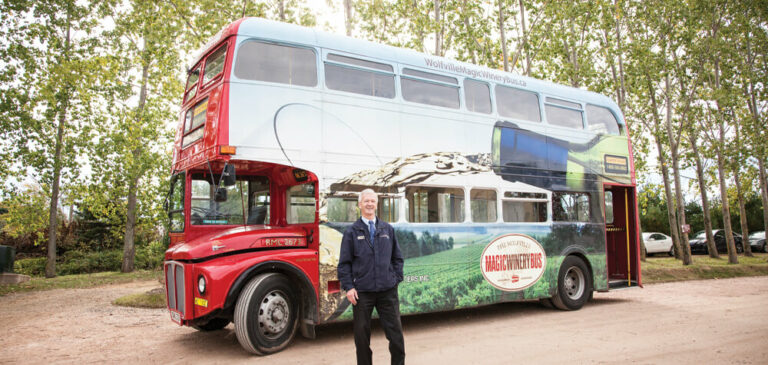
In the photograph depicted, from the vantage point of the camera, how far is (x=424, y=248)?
7941mm

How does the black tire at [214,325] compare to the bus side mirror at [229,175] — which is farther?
the black tire at [214,325]

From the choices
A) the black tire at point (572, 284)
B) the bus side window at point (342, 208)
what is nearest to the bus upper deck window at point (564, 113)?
the black tire at point (572, 284)

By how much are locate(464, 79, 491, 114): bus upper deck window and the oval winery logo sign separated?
7.50ft

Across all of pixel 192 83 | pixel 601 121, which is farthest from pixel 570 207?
pixel 192 83

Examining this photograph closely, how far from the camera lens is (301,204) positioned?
7.41m

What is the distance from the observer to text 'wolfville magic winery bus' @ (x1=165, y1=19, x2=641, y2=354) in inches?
258

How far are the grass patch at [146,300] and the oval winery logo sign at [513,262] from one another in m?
7.27

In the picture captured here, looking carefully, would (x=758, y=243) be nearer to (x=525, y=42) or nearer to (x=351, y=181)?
(x=525, y=42)

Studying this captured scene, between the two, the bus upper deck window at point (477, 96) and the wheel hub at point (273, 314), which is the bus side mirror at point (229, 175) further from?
the bus upper deck window at point (477, 96)

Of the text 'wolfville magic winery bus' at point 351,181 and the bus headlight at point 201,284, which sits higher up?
the text 'wolfville magic winery bus' at point 351,181

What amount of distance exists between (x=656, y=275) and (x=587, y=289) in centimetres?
746

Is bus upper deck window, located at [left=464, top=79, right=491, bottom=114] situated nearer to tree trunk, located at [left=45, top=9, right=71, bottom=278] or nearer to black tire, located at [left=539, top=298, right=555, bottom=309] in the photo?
black tire, located at [left=539, top=298, right=555, bottom=309]

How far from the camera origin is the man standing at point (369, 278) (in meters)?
A: 4.78

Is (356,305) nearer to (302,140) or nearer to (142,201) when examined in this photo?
(302,140)
